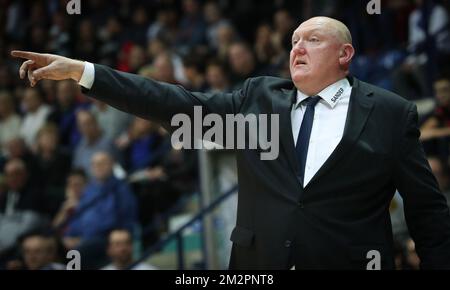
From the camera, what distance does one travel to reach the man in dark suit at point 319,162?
9.73 ft

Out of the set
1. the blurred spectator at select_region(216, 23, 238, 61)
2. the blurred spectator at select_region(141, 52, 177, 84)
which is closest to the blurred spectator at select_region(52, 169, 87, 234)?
the blurred spectator at select_region(141, 52, 177, 84)

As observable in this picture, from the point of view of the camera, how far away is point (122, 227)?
295 inches

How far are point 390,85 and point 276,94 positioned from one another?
173 inches

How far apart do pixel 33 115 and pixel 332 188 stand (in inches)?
301

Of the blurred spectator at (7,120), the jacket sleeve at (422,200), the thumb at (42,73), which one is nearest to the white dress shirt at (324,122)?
the jacket sleeve at (422,200)

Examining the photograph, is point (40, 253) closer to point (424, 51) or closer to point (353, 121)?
Answer: point (424, 51)

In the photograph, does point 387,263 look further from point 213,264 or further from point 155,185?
point 155,185

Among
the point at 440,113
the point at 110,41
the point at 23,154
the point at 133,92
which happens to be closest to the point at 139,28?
the point at 110,41

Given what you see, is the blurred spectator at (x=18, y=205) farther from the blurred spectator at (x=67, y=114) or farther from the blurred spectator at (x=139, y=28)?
the blurred spectator at (x=139, y=28)

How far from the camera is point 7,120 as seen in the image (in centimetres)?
1021

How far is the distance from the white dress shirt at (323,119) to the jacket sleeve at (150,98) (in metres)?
0.06

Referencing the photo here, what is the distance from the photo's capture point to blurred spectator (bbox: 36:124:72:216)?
8.54 meters
